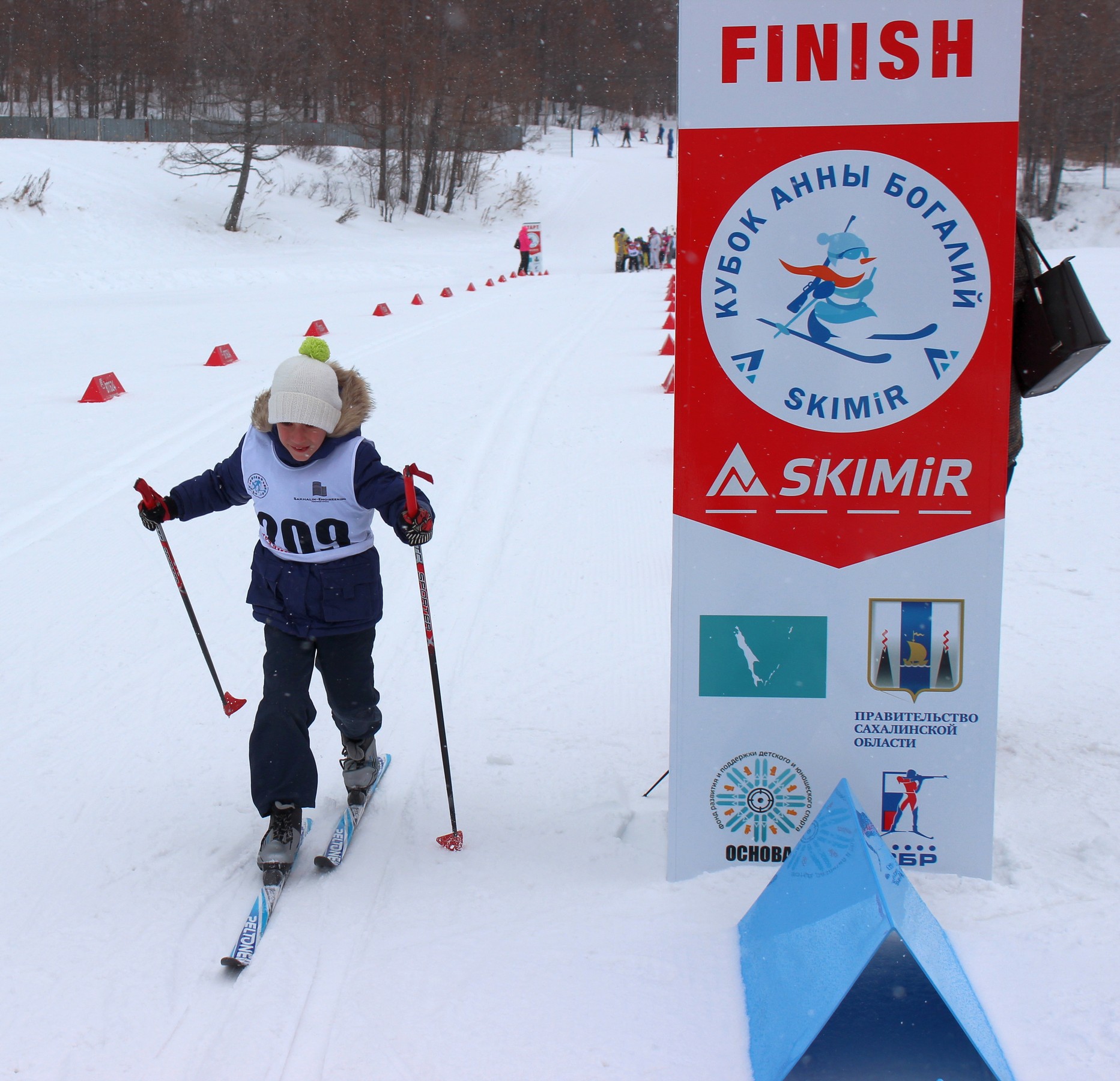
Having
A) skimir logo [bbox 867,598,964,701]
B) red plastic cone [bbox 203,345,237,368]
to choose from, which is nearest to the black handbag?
skimir logo [bbox 867,598,964,701]

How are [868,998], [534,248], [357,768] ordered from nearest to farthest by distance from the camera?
[868,998], [357,768], [534,248]

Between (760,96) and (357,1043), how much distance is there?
252 cm

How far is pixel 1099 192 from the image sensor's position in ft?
143

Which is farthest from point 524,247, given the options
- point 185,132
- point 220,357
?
point 220,357

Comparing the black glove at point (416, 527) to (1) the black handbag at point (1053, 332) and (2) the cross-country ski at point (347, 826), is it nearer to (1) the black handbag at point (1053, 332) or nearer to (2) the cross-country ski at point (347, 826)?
(2) the cross-country ski at point (347, 826)

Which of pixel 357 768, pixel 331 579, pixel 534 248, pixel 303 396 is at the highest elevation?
pixel 534 248

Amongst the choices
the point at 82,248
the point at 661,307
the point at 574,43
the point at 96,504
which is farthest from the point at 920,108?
the point at 574,43

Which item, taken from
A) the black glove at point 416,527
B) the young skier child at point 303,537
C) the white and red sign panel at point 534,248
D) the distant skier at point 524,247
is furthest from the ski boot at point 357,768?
the distant skier at point 524,247

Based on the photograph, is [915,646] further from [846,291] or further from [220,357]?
[220,357]

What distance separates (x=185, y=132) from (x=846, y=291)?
45772 millimetres

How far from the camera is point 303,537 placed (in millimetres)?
3180

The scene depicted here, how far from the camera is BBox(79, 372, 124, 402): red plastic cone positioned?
982cm

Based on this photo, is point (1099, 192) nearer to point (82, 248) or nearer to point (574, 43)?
point (82, 248)

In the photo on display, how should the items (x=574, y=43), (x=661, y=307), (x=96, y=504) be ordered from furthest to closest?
1. (x=574, y=43)
2. (x=661, y=307)
3. (x=96, y=504)
